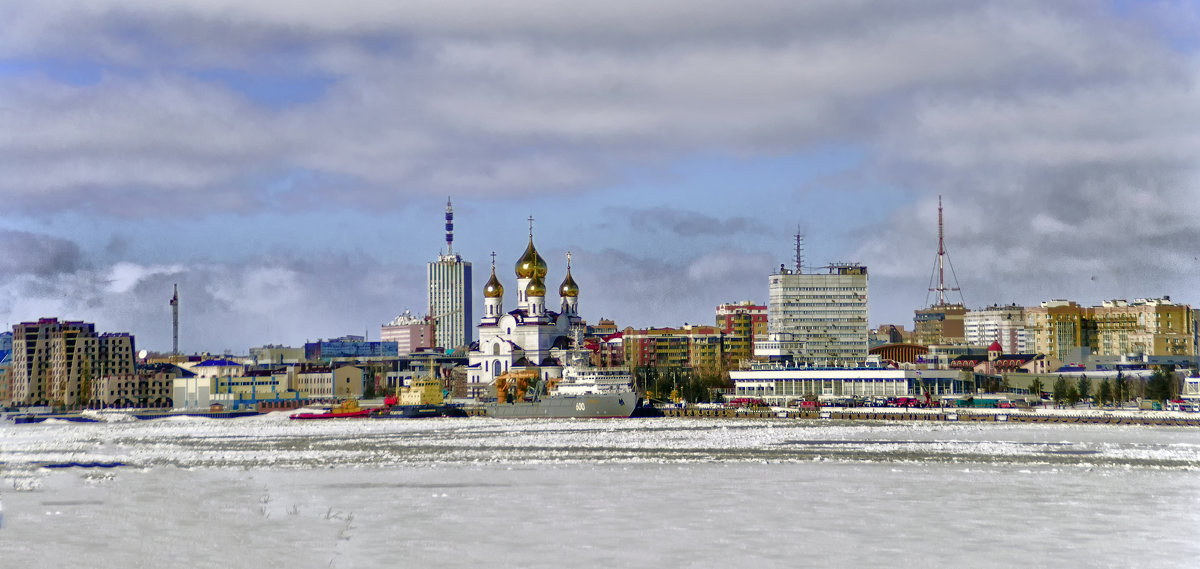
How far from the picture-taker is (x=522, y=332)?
490 ft

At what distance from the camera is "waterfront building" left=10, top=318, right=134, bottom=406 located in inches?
6329

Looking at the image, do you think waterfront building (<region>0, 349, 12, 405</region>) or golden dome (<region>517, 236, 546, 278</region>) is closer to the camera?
golden dome (<region>517, 236, 546, 278</region>)

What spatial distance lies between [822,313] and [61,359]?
295 ft

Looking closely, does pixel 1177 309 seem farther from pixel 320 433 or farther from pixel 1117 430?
pixel 320 433

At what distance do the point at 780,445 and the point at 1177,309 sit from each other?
144 m

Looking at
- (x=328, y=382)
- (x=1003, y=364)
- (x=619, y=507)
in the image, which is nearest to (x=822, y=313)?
(x=1003, y=364)

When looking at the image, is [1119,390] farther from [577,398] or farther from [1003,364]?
[1003,364]

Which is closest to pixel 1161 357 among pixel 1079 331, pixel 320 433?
pixel 1079 331

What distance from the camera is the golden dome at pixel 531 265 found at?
153000mm

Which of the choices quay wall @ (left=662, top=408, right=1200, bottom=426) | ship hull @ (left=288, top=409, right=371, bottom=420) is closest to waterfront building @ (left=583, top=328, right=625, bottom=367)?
ship hull @ (left=288, top=409, right=371, bottom=420)

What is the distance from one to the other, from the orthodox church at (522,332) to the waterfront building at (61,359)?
41836 millimetres

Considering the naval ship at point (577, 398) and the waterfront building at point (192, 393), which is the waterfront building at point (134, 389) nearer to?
the waterfront building at point (192, 393)

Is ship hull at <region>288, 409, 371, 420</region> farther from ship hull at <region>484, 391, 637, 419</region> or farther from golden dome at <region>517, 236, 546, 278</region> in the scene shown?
golden dome at <region>517, 236, 546, 278</region>

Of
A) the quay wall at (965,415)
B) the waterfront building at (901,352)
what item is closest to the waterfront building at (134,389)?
the quay wall at (965,415)
